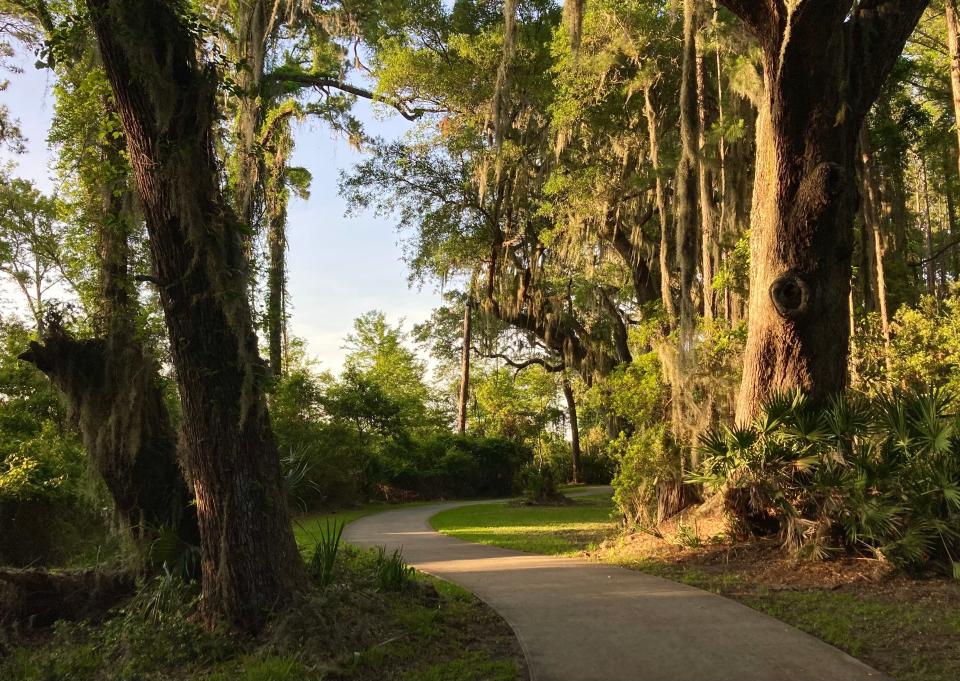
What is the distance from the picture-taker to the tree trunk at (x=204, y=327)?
17.7 ft

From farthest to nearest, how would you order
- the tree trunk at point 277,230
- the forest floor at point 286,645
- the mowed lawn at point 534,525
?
the tree trunk at point 277,230 → the mowed lawn at point 534,525 → the forest floor at point 286,645

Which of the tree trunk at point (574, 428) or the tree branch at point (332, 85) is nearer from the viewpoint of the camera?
the tree branch at point (332, 85)

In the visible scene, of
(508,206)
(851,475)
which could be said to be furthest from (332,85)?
(851,475)

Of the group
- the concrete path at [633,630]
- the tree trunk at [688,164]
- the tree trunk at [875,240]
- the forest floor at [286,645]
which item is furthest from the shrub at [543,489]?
the forest floor at [286,645]

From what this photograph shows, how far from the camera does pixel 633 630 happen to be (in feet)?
18.5

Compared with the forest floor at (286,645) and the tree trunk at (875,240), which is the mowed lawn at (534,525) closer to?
the forest floor at (286,645)

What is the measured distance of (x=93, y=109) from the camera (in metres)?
7.74

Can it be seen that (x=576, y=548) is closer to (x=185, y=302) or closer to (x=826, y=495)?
(x=826, y=495)

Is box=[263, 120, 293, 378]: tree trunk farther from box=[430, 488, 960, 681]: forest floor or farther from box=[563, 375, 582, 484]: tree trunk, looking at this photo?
box=[563, 375, 582, 484]: tree trunk

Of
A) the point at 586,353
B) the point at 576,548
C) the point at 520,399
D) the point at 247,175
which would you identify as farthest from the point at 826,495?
the point at 520,399

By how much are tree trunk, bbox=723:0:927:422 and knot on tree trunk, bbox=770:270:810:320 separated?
0.04 feet

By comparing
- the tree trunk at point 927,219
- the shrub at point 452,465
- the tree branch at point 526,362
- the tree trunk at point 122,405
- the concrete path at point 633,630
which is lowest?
the concrete path at point 633,630

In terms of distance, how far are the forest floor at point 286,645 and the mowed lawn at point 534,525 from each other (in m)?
4.93

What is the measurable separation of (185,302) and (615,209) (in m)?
13.2
